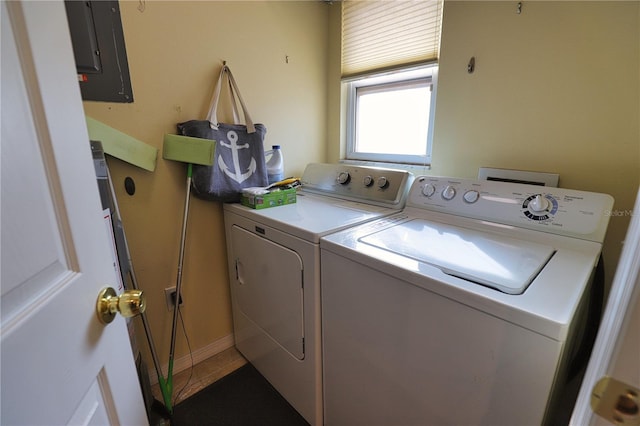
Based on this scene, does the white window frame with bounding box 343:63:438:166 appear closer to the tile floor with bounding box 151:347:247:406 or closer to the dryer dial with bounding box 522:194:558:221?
the dryer dial with bounding box 522:194:558:221

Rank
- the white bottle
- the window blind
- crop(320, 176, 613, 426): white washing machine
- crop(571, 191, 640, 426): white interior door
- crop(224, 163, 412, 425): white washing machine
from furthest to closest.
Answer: the white bottle
the window blind
crop(224, 163, 412, 425): white washing machine
crop(320, 176, 613, 426): white washing machine
crop(571, 191, 640, 426): white interior door

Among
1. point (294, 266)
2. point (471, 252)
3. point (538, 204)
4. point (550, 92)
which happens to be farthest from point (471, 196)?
point (294, 266)

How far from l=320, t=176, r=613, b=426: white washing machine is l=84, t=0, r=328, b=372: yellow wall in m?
0.91

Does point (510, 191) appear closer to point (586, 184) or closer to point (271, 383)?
point (586, 184)

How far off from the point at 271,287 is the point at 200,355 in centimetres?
84

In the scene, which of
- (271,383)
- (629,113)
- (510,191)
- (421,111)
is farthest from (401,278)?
(421,111)

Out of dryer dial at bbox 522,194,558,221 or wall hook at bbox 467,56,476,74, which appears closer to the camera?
dryer dial at bbox 522,194,558,221

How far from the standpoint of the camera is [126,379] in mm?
644

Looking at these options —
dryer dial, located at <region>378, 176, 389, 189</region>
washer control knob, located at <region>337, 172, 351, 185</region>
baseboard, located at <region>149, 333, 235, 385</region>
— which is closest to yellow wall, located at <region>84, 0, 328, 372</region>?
baseboard, located at <region>149, 333, 235, 385</region>

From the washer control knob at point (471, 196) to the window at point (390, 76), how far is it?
0.58 meters

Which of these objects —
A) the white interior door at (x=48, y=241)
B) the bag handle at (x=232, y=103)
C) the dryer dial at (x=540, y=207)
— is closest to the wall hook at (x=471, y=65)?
the dryer dial at (x=540, y=207)

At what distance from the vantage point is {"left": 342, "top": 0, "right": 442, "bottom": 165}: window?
1636 millimetres

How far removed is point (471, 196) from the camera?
124 centimetres

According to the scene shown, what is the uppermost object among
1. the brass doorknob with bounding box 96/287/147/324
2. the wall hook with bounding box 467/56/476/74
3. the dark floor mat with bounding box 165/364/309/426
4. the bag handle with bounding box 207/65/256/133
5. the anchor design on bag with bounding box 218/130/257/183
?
the wall hook with bounding box 467/56/476/74
